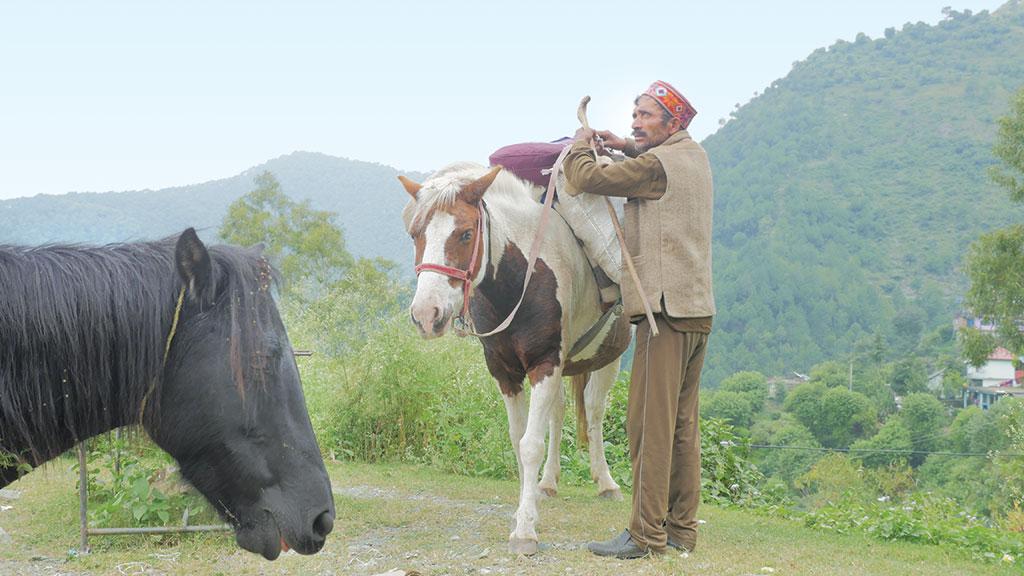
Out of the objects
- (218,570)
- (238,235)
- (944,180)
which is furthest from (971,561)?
(944,180)

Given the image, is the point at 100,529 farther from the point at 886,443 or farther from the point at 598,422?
the point at 886,443

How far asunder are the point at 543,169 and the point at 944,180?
103 metres

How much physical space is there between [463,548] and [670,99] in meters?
2.98

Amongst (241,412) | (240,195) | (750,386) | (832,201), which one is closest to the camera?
(241,412)

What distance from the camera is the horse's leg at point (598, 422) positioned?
24.5 ft

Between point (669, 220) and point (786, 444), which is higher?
point (669, 220)

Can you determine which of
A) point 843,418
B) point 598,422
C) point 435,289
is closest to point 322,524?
point 435,289

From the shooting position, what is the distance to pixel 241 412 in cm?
235

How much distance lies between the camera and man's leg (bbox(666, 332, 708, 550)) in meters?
4.99

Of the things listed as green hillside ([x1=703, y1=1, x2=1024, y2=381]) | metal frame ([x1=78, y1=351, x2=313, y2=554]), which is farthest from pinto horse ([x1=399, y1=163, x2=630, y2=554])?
green hillside ([x1=703, y1=1, x2=1024, y2=381])

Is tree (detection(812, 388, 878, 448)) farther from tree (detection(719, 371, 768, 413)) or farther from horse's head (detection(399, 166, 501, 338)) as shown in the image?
horse's head (detection(399, 166, 501, 338))

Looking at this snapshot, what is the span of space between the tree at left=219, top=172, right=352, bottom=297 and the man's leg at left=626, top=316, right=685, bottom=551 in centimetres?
3743

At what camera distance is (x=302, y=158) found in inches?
5256

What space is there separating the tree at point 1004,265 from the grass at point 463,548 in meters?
28.3
